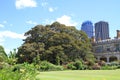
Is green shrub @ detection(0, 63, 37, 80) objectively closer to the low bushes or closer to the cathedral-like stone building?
the low bushes

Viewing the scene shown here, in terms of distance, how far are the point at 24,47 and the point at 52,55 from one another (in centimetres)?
576

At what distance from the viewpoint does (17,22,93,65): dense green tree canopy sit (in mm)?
64812

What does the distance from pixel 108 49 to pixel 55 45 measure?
30459 mm

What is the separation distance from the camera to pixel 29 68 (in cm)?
1012

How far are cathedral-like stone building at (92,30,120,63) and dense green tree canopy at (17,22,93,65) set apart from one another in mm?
16221

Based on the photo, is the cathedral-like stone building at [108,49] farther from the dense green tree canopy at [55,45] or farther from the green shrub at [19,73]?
the green shrub at [19,73]

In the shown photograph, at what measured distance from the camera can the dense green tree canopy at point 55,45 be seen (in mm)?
64812

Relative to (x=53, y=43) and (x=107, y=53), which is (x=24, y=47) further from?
(x=107, y=53)

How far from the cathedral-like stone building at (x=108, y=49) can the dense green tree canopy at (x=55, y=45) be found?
53.2ft

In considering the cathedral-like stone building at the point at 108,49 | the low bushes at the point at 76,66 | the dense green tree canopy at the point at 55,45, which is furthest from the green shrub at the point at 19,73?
the cathedral-like stone building at the point at 108,49

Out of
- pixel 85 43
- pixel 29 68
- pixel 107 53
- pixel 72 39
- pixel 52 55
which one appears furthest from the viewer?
pixel 107 53

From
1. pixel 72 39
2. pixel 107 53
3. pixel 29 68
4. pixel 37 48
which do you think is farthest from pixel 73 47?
pixel 29 68

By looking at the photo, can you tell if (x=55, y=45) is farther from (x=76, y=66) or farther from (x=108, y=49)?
(x=108, y=49)

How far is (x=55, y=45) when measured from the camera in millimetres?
67938
